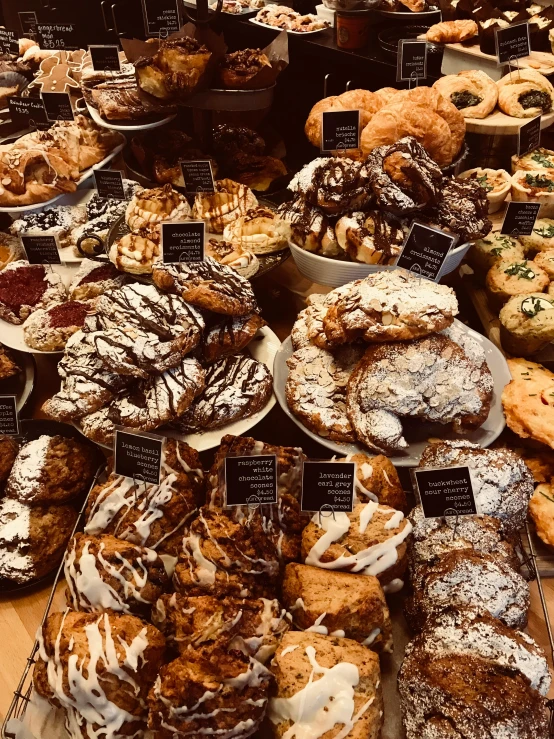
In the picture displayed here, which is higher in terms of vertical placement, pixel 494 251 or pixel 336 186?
pixel 336 186

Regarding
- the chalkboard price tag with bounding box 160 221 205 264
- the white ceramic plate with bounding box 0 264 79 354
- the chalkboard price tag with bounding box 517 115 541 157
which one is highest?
the chalkboard price tag with bounding box 517 115 541 157

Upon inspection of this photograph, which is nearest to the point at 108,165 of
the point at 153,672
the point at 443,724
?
the point at 153,672

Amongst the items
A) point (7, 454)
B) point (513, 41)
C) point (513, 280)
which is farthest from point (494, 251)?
point (7, 454)

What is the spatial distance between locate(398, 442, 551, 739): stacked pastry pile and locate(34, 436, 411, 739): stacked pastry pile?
12cm

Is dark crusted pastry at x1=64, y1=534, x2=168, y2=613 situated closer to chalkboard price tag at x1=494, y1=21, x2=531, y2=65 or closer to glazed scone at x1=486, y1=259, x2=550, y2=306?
glazed scone at x1=486, y1=259, x2=550, y2=306

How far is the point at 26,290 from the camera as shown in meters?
2.91

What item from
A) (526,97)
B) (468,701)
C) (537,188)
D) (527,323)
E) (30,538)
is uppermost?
(526,97)

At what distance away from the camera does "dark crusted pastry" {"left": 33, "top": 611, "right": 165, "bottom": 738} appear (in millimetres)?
1614

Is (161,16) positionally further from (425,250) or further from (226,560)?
(226,560)

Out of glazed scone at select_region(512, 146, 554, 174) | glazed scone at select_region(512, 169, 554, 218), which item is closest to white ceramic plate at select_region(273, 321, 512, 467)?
glazed scone at select_region(512, 169, 554, 218)

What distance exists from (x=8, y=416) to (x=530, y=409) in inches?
83.9

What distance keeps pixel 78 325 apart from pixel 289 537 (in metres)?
1.48

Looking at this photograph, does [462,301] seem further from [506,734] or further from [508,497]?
[506,734]

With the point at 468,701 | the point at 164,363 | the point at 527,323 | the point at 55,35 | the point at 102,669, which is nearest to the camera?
the point at 468,701
